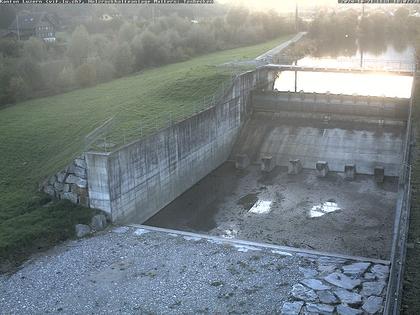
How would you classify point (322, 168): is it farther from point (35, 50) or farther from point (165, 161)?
point (35, 50)

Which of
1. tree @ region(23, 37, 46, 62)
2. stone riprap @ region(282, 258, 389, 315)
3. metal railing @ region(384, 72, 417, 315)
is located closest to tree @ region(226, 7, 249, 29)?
tree @ region(23, 37, 46, 62)

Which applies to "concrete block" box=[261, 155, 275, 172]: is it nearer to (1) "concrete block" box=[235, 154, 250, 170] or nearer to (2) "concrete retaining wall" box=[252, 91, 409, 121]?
(1) "concrete block" box=[235, 154, 250, 170]

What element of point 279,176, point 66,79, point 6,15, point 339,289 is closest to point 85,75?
point 66,79

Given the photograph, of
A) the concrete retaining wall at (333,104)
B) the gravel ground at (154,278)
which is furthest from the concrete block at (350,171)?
the gravel ground at (154,278)

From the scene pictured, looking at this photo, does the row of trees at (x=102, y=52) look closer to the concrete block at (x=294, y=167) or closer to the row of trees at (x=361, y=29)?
the row of trees at (x=361, y=29)

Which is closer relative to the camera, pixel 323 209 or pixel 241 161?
pixel 323 209

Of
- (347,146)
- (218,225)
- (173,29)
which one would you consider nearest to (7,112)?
(218,225)
